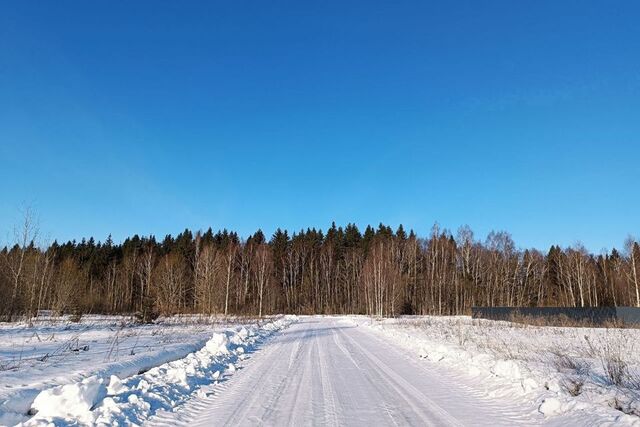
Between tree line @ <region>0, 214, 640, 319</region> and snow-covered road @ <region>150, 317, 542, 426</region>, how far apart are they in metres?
40.1

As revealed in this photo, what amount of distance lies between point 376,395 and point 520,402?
253cm

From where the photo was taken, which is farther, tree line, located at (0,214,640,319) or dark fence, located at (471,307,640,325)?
tree line, located at (0,214,640,319)

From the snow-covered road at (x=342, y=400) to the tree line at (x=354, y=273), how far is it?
1580 inches

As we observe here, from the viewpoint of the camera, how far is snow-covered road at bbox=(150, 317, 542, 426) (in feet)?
20.6

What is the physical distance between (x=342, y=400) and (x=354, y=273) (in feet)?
233

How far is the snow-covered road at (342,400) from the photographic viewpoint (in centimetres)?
628

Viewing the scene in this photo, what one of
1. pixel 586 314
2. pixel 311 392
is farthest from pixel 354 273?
pixel 311 392

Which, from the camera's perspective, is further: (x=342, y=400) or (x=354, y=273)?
(x=354, y=273)

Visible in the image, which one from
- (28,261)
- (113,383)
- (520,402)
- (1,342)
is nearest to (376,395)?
(520,402)

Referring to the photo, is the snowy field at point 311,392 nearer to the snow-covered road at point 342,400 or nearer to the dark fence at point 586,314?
the snow-covered road at point 342,400

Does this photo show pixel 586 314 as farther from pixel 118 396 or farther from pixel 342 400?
pixel 118 396

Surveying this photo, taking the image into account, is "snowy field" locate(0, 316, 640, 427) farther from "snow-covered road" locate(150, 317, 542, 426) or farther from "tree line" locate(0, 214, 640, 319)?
"tree line" locate(0, 214, 640, 319)

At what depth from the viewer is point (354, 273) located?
77.9 meters

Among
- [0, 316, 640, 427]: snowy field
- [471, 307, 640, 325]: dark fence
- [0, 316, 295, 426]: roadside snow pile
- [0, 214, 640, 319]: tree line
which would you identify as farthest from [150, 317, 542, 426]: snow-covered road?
[0, 214, 640, 319]: tree line
